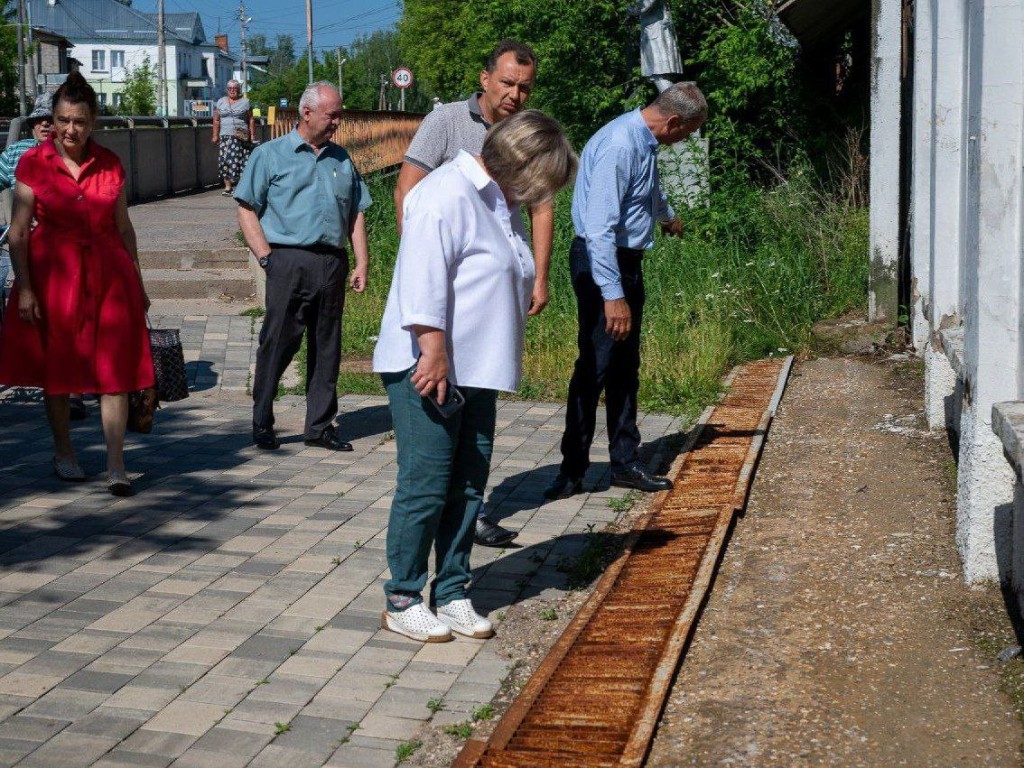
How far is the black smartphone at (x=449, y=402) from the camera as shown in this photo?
4352 millimetres

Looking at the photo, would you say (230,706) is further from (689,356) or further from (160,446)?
(689,356)

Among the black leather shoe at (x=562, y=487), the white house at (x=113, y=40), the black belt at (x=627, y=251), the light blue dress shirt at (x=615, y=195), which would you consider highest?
the white house at (x=113, y=40)

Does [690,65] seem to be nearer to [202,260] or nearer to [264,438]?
[202,260]

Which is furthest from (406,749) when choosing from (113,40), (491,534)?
(113,40)

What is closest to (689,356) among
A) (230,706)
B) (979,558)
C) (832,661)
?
(979,558)

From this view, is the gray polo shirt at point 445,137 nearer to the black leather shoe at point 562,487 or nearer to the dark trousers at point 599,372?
the dark trousers at point 599,372

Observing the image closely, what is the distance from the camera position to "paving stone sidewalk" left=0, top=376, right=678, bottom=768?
13.0 ft

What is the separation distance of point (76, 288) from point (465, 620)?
9.39 feet

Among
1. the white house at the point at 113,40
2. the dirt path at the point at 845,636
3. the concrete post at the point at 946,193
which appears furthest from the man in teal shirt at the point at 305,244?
the white house at the point at 113,40

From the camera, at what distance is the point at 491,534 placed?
5.87 metres

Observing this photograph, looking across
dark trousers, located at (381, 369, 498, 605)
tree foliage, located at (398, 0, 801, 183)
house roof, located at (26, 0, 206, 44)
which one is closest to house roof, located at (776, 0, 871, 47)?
tree foliage, located at (398, 0, 801, 183)

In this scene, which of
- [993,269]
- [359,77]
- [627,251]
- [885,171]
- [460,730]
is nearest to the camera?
[460,730]

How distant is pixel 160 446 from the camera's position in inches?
308

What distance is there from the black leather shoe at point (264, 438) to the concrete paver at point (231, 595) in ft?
0.25
